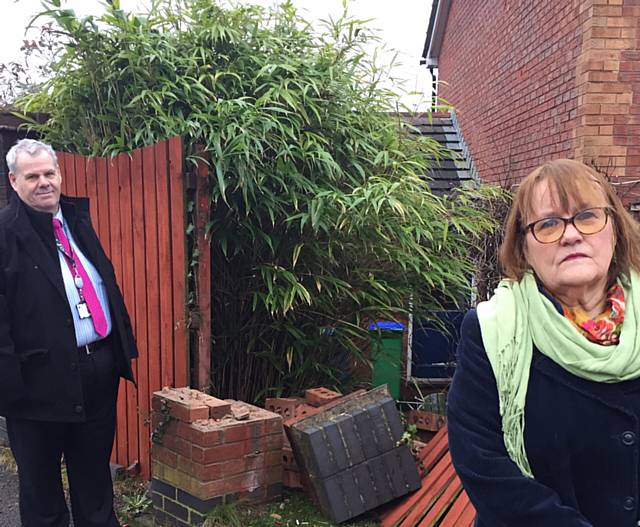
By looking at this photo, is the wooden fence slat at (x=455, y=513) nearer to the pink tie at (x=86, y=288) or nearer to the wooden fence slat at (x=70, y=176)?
the pink tie at (x=86, y=288)

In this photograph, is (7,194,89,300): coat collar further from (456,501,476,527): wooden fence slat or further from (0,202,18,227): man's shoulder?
(456,501,476,527): wooden fence slat

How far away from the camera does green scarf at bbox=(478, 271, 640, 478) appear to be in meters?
1.46

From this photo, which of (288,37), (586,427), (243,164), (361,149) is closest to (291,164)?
(243,164)

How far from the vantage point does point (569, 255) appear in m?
1.50

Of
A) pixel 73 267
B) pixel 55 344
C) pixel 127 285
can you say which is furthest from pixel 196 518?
pixel 127 285

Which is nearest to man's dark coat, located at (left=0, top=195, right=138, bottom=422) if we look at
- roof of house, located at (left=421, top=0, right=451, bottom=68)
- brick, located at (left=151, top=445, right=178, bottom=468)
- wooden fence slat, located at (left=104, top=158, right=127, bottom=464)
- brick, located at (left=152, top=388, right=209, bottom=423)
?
brick, located at (left=152, top=388, right=209, bottom=423)

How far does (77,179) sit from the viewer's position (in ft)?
12.6

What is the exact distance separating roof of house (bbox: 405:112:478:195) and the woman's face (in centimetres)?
499

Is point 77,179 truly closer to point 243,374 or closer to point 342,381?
point 243,374

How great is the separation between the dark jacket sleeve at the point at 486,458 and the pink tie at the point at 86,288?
1.68 meters

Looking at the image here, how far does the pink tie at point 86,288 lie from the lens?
2.60 meters

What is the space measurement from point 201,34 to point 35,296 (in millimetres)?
2037

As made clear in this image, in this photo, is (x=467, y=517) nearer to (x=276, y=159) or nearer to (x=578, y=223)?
(x=578, y=223)

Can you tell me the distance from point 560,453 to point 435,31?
10.1m
